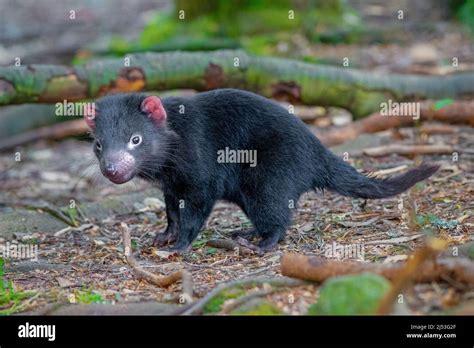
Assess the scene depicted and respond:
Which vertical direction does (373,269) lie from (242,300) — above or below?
above

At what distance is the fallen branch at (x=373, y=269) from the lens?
4375 millimetres

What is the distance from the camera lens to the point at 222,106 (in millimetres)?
6672

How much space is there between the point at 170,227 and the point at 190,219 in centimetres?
37

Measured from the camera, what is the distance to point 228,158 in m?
6.55

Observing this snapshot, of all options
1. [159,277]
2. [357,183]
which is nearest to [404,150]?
[357,183]

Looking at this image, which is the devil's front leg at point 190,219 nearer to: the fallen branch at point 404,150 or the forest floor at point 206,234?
the forest floor at point 206,234

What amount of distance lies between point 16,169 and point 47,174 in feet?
2.03

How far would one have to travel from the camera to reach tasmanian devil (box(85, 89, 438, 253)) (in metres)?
6.30

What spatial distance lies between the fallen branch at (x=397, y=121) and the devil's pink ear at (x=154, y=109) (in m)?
2.83

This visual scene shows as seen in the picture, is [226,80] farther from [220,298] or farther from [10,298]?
[220,298]

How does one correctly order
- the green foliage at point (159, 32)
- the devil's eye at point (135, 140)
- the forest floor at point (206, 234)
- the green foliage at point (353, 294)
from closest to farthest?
the green foliage at point (353, 294) < the forest floor at point (206, 234) < the devil's eye at point (135, 140) < the green foliage at point (159, 32)

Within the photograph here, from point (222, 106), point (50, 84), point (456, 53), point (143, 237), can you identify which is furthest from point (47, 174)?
point (456, 53)

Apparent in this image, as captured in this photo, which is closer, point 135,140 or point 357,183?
point 135,140

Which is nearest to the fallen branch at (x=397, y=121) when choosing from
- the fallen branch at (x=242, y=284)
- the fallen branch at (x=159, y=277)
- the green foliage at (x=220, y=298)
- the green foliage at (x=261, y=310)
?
the fallen branch at (x=159, y=277)
